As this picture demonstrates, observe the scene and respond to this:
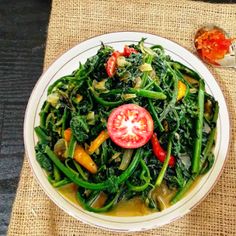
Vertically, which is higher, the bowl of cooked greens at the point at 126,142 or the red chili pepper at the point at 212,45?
the red chili pepper at the point at 212,45

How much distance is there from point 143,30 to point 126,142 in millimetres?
844

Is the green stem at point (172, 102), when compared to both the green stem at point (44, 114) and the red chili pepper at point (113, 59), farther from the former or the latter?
the green stem at point (44, 114)

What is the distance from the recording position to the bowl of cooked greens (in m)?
1.79

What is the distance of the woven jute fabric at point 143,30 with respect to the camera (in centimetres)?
200

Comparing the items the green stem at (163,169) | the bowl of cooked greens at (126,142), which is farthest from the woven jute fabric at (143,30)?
the green stem at (163,169)

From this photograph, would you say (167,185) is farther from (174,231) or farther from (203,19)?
(203,19)

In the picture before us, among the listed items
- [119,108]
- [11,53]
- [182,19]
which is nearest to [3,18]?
[11,53]

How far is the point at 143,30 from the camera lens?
7.80ft

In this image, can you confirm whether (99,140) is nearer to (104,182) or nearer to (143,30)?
(104,182)

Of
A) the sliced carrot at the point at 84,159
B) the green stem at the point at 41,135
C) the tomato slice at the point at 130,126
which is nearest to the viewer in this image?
the tomato slice at the point at 130,126

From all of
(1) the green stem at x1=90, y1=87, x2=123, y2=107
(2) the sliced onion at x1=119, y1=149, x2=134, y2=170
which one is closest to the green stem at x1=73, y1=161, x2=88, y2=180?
(2) the sliced onion at x1=119, y1=149, x2=134, y2=170

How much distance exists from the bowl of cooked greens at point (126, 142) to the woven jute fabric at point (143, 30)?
182mm

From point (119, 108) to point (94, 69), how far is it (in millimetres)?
254

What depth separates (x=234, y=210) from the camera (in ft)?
6.62
